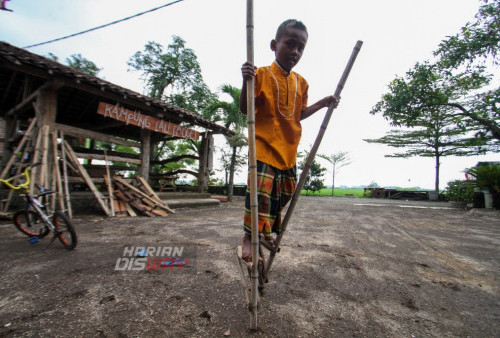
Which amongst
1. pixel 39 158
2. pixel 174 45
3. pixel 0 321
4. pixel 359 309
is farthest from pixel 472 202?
pixel 174 45

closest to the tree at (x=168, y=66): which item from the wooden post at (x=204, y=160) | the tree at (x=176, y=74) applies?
the tree at (x=176, y=74)

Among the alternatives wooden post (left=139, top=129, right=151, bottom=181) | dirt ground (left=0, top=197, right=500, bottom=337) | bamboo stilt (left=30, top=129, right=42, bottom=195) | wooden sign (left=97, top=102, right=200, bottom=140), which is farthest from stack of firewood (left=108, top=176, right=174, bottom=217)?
dirt ground (left=0, top=197, right=500, bottom=337)

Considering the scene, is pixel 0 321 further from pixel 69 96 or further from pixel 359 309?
pixel 69 96

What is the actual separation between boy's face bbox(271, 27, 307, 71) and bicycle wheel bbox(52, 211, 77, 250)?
3307 mm

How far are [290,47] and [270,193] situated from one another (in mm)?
1114

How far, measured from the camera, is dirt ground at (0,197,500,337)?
4.98ft

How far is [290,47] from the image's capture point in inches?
67.2

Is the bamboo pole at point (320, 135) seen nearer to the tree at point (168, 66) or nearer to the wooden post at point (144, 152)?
the wooden post at point (144, 152)

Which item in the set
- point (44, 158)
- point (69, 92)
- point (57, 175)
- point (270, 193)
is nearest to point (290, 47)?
point (270, 193)

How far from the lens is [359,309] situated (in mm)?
1780

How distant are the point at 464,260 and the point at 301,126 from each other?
323cm

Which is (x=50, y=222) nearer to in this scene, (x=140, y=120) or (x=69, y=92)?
(x=140, y=120)

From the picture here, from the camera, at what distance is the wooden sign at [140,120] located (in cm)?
622

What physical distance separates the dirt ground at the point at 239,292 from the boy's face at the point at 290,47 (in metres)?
1.92
